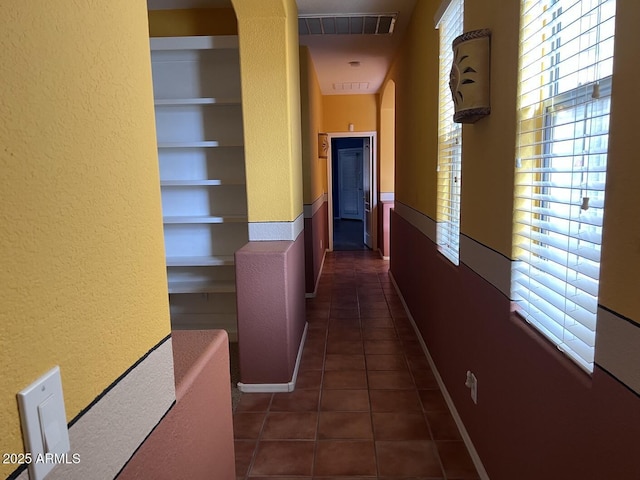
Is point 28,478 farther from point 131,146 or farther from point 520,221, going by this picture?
point 520,221

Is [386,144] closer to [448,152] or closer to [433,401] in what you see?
[448,152]

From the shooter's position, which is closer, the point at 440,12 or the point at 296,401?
the point at 440,12

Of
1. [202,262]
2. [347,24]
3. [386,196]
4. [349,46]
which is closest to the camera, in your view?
[202,262]

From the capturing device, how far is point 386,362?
10.8ft

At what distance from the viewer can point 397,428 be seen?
2.43 m

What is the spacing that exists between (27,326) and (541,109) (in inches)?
58.8

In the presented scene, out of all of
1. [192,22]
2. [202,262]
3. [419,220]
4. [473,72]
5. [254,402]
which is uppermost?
[192,22]

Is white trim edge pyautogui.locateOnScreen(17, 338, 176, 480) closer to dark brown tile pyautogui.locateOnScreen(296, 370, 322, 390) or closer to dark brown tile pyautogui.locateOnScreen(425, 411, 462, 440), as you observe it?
dark brown tile pyautogui.locateOnScreen(425, 411, 462, 440)

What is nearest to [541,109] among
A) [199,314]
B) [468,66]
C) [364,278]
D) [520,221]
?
[520,221]

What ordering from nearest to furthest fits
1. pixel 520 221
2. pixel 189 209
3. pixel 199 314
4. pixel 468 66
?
1. pixel 520 221
2. pixel 468 66
3. pixel 189 209
4. pixel 199 314

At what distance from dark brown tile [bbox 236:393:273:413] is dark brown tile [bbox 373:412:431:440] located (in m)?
0.68

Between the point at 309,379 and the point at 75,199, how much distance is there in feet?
8.70

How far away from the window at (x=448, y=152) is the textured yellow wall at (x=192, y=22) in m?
1.73

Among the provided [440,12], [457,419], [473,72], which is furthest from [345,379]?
[440,12]
